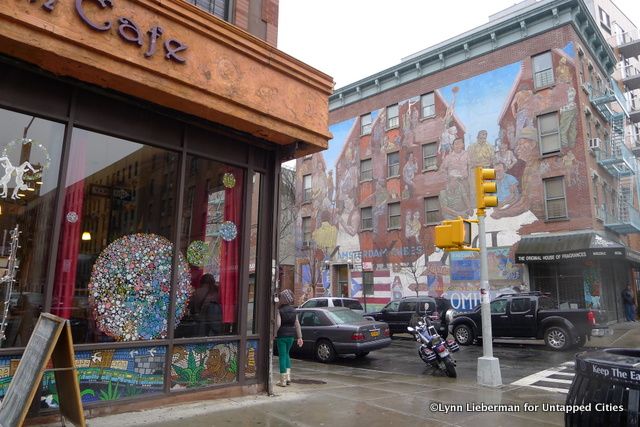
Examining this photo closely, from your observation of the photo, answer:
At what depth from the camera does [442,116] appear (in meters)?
28.2

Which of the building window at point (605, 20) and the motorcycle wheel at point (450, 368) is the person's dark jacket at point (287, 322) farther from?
the building window at point (605, 20)

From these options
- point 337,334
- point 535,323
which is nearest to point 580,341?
point 535,323

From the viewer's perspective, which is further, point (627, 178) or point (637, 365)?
point (627, 178)

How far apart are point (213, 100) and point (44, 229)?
275cm

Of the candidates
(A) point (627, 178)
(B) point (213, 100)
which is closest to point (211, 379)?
(B) point (213, 100)

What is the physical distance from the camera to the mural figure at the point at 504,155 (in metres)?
24.6

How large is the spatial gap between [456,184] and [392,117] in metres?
7.12

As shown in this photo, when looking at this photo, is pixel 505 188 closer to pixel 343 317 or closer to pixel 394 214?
pixel 394 214

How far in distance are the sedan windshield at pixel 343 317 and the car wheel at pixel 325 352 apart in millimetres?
644

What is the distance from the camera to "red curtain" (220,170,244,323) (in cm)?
749

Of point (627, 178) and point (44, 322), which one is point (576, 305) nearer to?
point (627, 178)

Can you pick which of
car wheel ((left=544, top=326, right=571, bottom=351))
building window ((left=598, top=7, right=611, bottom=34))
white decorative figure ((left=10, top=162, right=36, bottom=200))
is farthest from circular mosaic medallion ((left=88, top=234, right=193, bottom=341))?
building window ((left=598, top=7, right=611, bottom=34))

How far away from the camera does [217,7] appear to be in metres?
8.02

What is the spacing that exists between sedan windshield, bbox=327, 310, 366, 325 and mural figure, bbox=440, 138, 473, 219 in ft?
47.4
